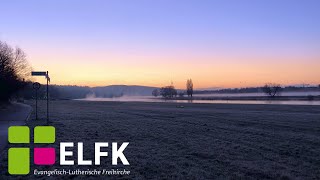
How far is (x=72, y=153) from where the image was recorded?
35.1 ft

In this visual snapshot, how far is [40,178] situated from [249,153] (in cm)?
598

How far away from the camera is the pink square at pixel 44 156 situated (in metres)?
9.46

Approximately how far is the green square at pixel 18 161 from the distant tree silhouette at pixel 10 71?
41.8 m

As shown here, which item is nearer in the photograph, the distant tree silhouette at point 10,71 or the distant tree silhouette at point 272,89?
the distant tree silhouette at point 10,71

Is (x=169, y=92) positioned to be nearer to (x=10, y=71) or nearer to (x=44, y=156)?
(x=10, y=71)

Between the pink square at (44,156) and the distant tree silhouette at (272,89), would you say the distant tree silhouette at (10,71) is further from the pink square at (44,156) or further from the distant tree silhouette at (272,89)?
the distant tree silhouette at (272,89)

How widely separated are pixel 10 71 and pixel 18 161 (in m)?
50.5

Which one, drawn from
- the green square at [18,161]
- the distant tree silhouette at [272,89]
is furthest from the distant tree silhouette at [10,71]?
the distant tree silhouette at [272,89]

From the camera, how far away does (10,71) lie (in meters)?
56.0

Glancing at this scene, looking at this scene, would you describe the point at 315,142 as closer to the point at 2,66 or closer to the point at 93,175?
the point at 93,175

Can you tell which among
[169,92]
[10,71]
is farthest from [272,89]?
[10,71]

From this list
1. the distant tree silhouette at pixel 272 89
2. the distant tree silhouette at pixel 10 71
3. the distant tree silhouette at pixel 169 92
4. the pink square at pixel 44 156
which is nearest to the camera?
the pink square at pixel 44 156

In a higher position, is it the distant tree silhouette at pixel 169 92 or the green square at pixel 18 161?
the distant tree silhouette at pixel 169 92

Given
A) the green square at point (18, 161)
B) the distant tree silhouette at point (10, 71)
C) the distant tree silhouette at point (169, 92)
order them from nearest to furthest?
1. the green square at point (18, 161)
2. the distant tree silhouette at point (10, 71)
3. the distant tree silhouette at point (169, 92)
